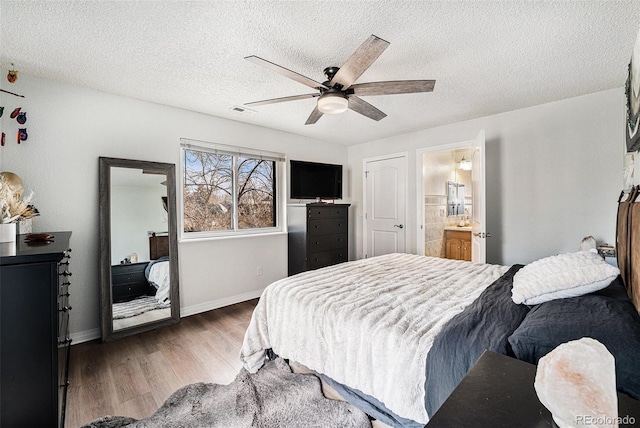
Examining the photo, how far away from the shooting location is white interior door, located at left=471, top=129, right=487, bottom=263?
119 inches

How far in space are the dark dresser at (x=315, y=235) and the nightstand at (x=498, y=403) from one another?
3212 millimetres

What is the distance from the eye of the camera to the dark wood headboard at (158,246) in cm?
A: 294

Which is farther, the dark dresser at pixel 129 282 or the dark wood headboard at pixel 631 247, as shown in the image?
the dark dresser at pixel 129 282

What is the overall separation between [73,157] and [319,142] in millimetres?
3155

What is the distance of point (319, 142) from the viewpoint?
4645mm

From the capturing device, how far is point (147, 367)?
7.12 ft

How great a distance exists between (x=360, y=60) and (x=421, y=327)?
1511 mm

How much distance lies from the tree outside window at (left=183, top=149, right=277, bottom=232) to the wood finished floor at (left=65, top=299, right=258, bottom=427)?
1272 millimetres

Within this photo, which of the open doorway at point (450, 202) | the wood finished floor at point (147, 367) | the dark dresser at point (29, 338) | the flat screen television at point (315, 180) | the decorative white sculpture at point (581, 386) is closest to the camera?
the decorative white sculpture at point (581, 386)

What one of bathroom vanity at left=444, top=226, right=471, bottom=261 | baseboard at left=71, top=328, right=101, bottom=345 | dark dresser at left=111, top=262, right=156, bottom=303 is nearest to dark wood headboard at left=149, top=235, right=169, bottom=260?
dark dresser at left=111, top=262, right=156, bottom=303

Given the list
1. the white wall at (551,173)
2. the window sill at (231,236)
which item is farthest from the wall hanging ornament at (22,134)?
the white wall at (551,173)

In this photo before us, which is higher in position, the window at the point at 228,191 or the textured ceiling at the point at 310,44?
the textured ceiling at the point at 310,44

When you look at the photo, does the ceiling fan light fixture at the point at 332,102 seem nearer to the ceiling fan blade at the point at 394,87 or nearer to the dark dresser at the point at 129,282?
the ceiling fan blade at the point at 394,87

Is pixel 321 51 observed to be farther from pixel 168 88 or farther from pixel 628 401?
pixel 628 401
